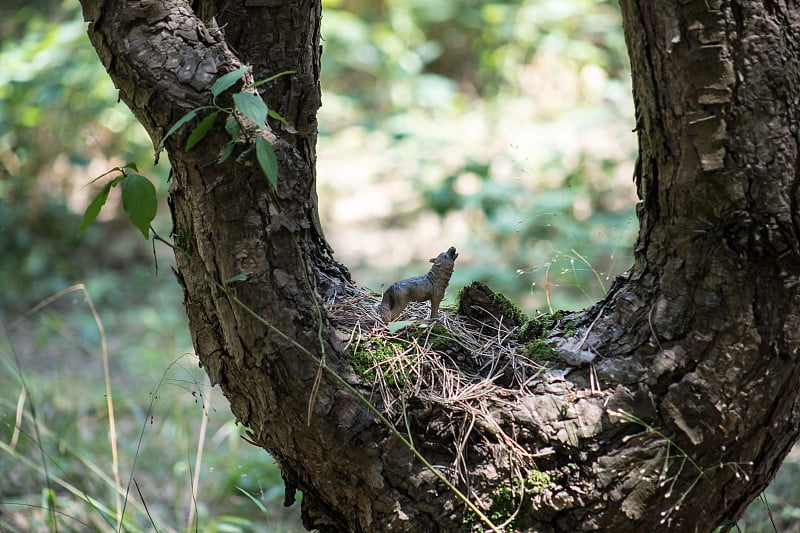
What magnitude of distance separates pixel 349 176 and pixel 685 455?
629cm

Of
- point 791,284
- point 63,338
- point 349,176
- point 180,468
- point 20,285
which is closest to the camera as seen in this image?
point 791,284

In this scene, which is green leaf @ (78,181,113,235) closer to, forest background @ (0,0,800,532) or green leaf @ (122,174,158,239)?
green leaf @ (122,174,158,239)

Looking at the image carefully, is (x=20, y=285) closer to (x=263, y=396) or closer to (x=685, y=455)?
(x=263, y=396)

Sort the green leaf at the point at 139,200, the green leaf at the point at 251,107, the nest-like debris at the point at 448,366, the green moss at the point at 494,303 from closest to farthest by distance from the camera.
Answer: the green leaf at the point at 251,107
the green leaf at the point at 139,200
the nest-like debris at the point at 448,366
the green moss at the point at 494,303

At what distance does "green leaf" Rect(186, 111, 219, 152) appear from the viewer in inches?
55.8

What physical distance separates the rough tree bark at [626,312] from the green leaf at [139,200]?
0.28 feet

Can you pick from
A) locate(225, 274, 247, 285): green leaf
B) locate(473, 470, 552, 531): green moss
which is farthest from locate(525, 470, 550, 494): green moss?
locate(225, 274, 247, 285): green leaf

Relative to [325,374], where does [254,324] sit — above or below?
above

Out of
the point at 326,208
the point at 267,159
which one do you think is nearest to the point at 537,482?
the point at 267,159

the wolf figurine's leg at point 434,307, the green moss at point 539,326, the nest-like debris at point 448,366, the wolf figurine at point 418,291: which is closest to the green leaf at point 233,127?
the nest-like debris at point 448,366

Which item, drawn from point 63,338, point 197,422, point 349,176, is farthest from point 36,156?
point 197,422

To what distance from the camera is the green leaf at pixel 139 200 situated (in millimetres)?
1517

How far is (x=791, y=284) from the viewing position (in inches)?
58.1

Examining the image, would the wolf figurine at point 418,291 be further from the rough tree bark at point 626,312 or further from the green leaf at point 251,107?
the green leaf at point 251,107
